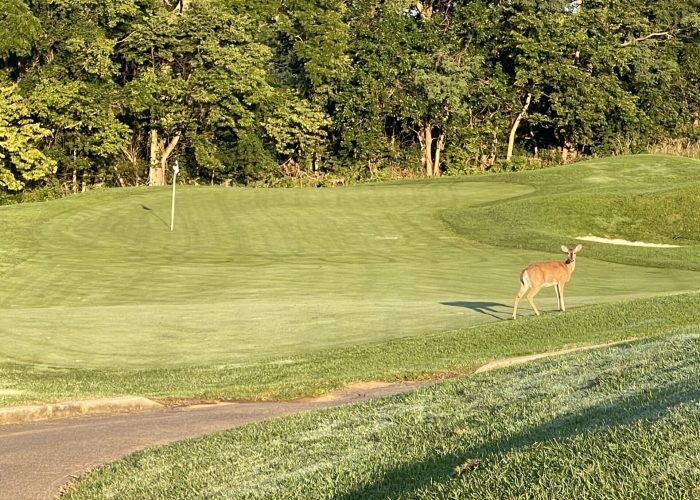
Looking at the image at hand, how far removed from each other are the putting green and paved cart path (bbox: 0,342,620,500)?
402 centimetres

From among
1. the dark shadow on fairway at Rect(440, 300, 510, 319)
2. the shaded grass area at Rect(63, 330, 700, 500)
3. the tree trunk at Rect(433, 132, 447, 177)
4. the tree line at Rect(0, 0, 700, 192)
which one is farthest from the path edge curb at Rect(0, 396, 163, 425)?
the tree trunk at Rect(433, 132, 447, 177)

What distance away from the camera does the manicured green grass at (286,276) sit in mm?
16250

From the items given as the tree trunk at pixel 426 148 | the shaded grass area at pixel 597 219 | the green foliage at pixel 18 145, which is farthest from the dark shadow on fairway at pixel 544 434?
the tree trunk at pixel 426 148

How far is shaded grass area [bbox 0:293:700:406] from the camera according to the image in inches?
556

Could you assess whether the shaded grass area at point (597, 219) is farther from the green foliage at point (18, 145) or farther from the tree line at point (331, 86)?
the green foliage at point (18, 145)

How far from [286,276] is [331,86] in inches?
1566

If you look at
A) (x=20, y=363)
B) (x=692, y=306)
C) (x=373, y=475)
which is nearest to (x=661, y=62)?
(x=692, y=306)

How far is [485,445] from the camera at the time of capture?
7652 mm

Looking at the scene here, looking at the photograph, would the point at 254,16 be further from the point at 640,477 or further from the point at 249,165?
the point at 640,477

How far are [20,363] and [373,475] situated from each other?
1133 centimetres

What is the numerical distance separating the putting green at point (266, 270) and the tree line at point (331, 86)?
1355 cm

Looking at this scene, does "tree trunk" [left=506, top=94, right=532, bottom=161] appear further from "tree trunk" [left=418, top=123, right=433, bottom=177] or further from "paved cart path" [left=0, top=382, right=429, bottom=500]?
"paved cart path" [left=0, top=382, right=429, bottom=500]

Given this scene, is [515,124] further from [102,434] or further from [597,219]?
[102,434]

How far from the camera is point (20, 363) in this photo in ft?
55.8
